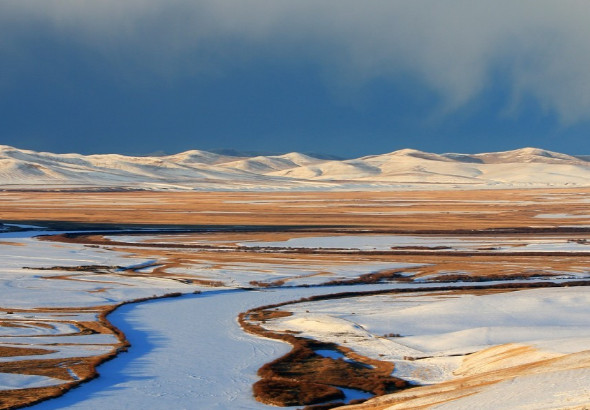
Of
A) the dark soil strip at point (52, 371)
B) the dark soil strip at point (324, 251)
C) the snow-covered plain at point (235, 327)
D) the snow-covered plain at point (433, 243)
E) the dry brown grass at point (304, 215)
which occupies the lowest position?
the dark soil strip at point (52, 371)

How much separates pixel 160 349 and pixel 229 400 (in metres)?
4.96

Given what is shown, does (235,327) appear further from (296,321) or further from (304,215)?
(304,215)

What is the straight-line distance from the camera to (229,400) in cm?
1778

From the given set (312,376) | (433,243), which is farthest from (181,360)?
(433,243)

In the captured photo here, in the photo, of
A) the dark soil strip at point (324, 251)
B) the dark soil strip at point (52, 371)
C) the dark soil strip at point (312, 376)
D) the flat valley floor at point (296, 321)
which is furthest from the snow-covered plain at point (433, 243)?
the dark soil strip at point (52, 371)

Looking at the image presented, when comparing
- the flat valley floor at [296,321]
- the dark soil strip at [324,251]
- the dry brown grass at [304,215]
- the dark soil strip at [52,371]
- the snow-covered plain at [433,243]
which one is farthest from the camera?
the dry brown grass at [304,215]

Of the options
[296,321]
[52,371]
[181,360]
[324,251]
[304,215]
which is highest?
[304,215]

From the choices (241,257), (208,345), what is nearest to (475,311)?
(208,345)

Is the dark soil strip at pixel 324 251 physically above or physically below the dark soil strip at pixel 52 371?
above

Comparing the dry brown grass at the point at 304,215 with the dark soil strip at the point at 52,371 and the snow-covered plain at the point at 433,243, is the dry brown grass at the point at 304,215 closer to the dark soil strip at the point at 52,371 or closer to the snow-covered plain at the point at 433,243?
the snow-covered plain at the point at 433,243

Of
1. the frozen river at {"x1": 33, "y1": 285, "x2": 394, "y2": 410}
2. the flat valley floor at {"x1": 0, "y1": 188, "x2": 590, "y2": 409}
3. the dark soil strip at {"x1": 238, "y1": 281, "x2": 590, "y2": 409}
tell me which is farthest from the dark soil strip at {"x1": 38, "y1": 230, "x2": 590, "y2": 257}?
the dark soil strip at {"x1": 238, "y1": 281, "x2": 590, "y2": 409}

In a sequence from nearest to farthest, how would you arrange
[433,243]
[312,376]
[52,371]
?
[52,371]
[312,376]
[433,243]

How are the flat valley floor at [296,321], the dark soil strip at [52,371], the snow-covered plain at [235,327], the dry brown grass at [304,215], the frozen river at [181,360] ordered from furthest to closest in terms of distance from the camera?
the dry brown grass at [304,215]
the snow-covered plain at [235,327]
the flat valley floor at [296,321]
the frozen river at [181,360]
the dark soil strip at [52,371]

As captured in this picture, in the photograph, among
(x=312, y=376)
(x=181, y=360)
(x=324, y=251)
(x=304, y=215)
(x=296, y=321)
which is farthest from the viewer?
(x=304, y=215)
